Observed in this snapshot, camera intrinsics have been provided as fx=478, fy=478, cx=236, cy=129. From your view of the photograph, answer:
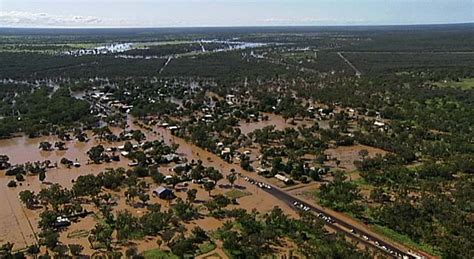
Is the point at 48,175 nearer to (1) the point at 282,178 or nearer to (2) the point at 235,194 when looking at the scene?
(2) the point at 235,194

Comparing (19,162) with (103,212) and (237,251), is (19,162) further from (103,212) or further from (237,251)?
(237,251)

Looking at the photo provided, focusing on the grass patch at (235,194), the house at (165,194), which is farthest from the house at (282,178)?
the house at (165,194)

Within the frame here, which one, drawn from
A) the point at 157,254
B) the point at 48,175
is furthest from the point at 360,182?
the point at 48,175

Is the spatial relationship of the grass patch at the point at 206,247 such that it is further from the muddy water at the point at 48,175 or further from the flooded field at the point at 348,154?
the flooded field at the point at 348,154

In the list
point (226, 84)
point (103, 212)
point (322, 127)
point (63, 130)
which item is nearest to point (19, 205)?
point (103, 212)

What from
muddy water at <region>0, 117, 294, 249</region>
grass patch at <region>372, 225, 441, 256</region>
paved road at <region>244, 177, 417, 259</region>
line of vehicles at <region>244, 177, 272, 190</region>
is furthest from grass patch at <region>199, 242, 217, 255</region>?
line of vehicles at <region>244, 177, 272, 190</region>

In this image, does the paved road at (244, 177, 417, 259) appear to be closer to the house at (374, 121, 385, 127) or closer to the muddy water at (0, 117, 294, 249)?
the muddy water at (0, 117, 294, 249)
